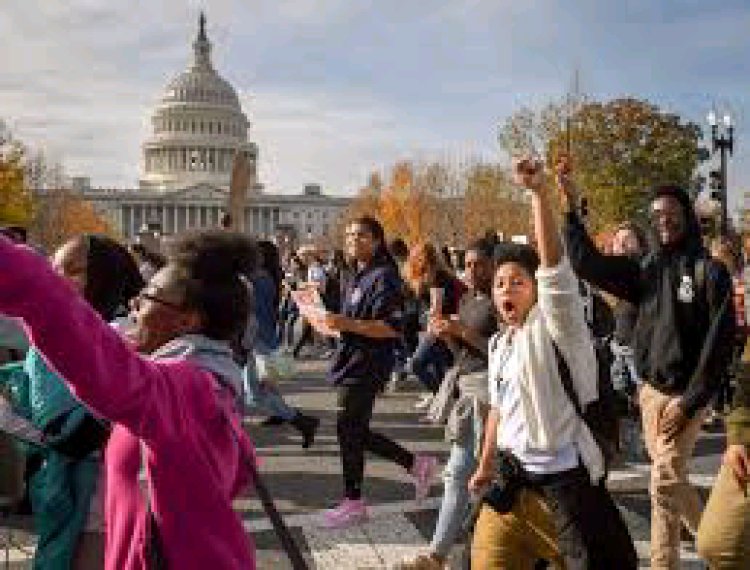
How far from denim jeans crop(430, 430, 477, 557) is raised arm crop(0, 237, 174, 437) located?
3.68 m

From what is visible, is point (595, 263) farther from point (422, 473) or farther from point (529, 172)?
point (422, 473)

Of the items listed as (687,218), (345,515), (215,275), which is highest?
(687,218)

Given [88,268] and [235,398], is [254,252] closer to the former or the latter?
[235,398]

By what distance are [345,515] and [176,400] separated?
186 inches

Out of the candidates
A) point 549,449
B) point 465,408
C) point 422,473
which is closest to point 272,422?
point 422,473

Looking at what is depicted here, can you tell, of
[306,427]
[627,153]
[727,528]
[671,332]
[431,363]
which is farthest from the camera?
[627,153]

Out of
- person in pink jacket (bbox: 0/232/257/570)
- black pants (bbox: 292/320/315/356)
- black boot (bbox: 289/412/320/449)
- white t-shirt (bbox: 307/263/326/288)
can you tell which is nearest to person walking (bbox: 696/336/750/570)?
person in pink jacket (bbox: 0/232/257/570)

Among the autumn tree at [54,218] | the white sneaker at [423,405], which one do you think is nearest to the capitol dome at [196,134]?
the autumn tree at [54,218]

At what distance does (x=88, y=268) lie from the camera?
141 inches

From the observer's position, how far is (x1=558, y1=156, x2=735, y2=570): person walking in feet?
17.2

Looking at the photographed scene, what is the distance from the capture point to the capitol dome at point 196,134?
124 m

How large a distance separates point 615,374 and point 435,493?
312cm

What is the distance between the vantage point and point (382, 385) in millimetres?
7082

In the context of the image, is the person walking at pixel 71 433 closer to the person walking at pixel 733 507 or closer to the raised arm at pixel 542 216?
the raised arm at pixel 542 216
